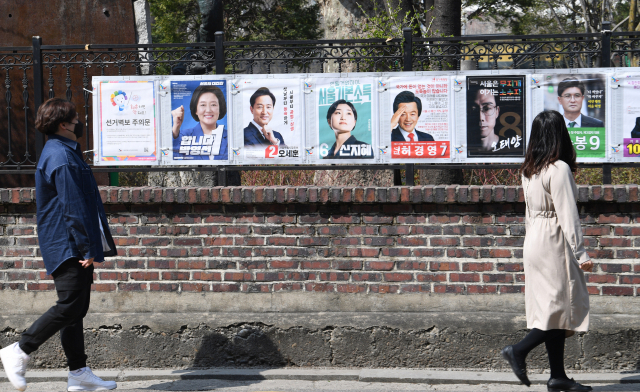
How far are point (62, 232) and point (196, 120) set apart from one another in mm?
1815

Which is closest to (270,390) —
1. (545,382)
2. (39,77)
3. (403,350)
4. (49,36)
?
(403,350)

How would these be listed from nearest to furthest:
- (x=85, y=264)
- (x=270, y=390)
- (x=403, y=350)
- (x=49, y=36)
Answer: (x=85, y=264) → (x=270, y=390) → (x=403, y=350) → (x=49, y=36)

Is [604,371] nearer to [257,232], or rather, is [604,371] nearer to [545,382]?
[545,382]

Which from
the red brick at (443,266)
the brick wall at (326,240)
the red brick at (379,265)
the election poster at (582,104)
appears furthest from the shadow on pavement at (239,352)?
the election poster at (582,104)

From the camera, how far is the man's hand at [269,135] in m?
5.94

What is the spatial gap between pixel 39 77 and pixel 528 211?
430 cm

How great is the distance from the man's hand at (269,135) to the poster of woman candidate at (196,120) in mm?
322

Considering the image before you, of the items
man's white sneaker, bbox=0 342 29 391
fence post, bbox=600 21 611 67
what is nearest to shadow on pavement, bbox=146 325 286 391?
man's white sneaker, bbox=0 342 29 391

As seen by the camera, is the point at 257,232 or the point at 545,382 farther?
the point at 257,232

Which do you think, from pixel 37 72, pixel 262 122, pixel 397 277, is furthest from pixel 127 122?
pixel 397 277

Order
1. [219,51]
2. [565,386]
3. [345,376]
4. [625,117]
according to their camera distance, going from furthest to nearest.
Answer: [219,51], [625,117], [345,376], [565,386]

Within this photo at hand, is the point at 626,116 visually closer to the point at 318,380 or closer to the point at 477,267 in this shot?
the point at 477,267

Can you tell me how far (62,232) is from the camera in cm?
455

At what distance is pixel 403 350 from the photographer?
5340 mm
